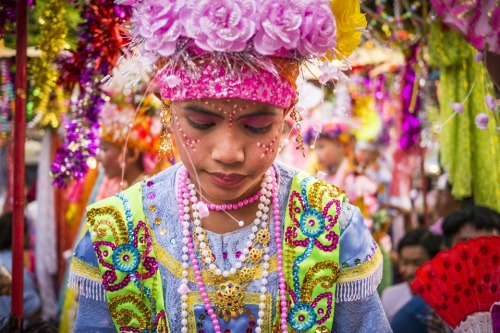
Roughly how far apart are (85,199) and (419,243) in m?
2.52

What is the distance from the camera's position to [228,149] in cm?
208

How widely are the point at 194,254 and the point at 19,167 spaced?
0.95m

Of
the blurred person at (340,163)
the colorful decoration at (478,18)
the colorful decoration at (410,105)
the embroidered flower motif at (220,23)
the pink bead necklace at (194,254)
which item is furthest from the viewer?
the blurred person at (340,163)

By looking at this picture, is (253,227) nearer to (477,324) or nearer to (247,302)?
(247,302)

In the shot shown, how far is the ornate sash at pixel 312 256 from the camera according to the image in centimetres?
227

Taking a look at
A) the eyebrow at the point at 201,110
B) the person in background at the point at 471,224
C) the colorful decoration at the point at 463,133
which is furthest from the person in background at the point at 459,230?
the eyebrow at the point at 201,110

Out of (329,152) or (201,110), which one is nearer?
(201,110)

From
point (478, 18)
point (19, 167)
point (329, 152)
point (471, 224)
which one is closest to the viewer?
point (478, 18)

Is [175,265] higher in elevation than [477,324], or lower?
higher

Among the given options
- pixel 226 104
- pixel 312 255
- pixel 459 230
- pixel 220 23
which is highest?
pixel 220 23

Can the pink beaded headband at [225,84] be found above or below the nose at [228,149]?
above

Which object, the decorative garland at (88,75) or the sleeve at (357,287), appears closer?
the sleeve at (357,287)

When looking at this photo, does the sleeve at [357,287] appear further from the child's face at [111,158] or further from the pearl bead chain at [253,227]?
the child's face at [111,158]

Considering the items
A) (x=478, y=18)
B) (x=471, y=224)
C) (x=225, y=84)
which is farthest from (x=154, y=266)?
(x=471, y=224)
